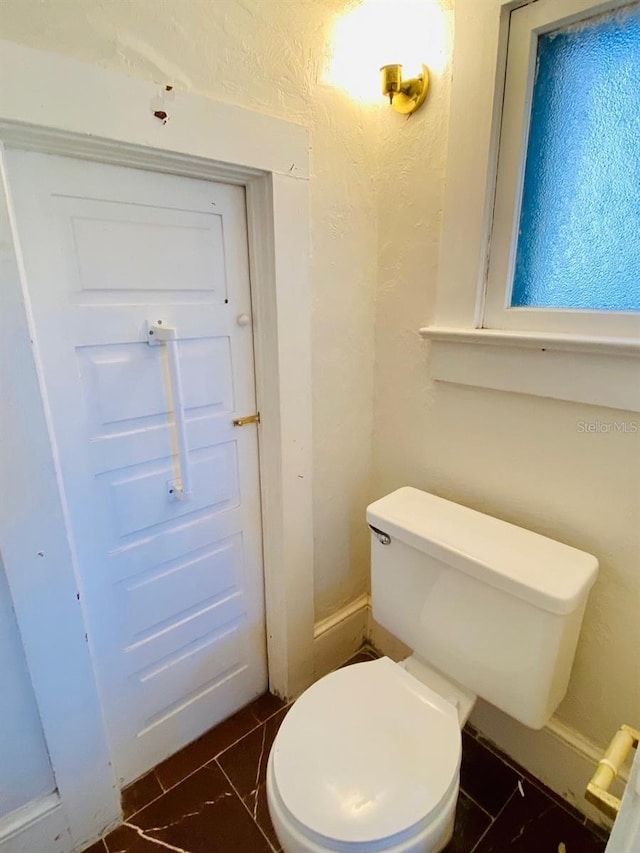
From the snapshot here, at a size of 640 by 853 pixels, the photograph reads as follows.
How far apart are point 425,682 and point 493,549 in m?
0.41

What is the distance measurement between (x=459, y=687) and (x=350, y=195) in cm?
132

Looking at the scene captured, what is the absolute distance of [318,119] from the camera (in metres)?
1.12

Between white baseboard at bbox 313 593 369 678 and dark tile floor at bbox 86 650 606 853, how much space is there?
0.99 ft

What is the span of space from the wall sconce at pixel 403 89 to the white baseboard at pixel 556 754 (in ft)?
5.43

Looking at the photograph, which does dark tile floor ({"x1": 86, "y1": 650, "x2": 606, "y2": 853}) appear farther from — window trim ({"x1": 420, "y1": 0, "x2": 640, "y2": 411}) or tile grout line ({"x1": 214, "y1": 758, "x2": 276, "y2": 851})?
window trim ({"x1": 420, "y1": 0, "x2": 640, "y2": 411})

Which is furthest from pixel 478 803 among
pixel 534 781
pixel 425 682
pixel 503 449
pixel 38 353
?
pixel 38 353

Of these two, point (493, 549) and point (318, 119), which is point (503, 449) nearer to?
point (493, 549)

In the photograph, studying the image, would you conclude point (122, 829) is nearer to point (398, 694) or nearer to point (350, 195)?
point (398, 694)

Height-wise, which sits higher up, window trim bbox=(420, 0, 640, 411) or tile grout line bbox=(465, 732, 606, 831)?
window trim bbox=(420, 0, 640, 411)

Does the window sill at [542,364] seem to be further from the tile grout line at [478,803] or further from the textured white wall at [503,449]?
the tile grout line at [478,803]

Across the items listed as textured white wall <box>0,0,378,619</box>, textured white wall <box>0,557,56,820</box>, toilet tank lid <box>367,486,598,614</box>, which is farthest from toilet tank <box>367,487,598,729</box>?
textured white wall <box>0,557,56,820</box>

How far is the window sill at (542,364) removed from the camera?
916mm

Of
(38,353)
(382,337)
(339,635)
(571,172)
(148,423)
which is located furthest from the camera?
(339,635)

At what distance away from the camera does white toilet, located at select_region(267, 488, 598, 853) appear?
83 cm
